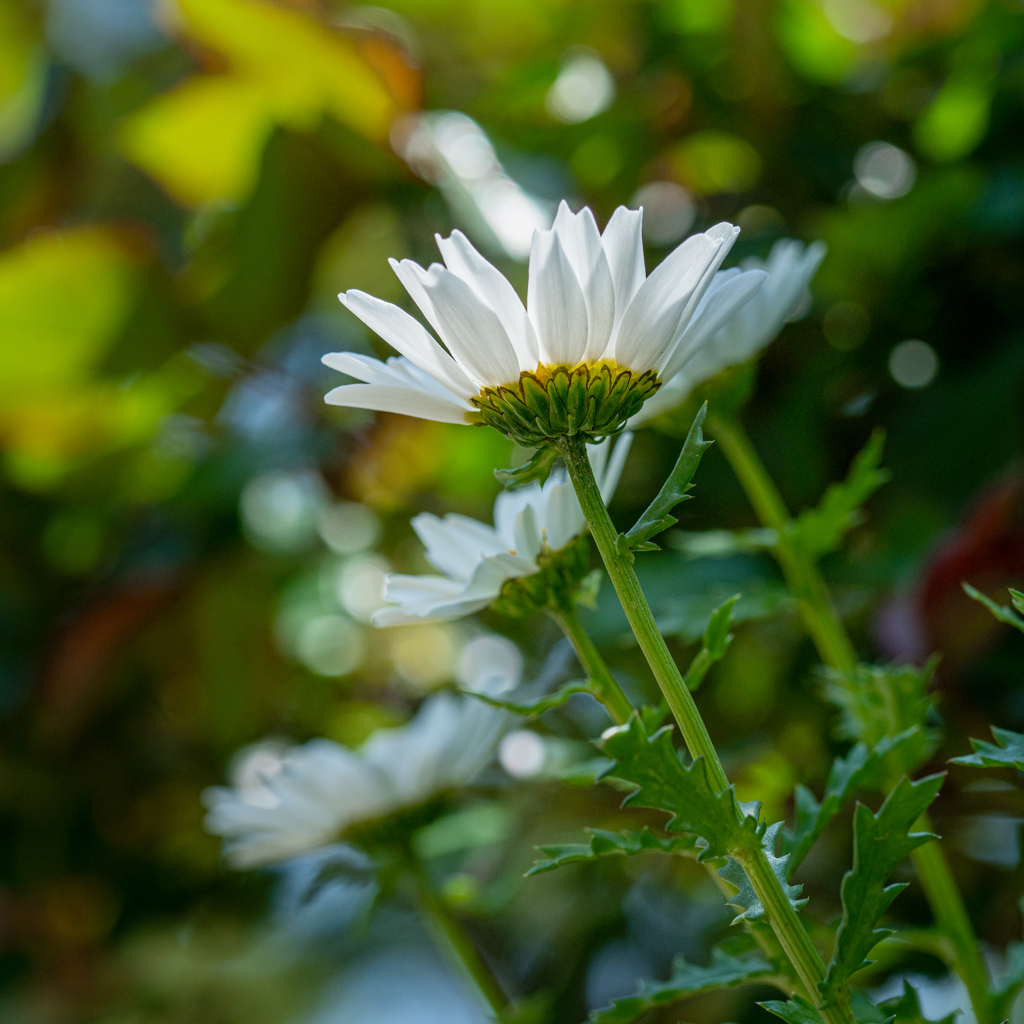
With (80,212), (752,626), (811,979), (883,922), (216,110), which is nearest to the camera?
(811,979)

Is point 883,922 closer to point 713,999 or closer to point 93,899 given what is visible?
point 713,999

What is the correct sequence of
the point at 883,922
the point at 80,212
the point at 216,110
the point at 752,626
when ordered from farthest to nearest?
the point at 80,212 → the point at 216,110 → the point at 752,626 → the point at 883,922

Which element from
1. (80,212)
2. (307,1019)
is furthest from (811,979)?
(80,212)

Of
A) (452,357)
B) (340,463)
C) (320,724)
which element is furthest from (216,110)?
(452,357)

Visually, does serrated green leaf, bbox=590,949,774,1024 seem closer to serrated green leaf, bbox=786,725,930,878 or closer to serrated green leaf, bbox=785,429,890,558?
serrated green leaf, bbox=786,725,930,878

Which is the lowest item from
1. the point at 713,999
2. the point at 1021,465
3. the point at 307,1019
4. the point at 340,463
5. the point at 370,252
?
the point at 307,1019

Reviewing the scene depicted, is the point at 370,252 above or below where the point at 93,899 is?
above

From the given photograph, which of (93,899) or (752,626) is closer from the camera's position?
(752,626)
